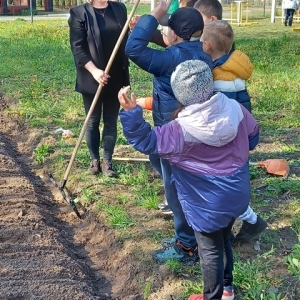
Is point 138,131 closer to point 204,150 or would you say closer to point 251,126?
point 204,150

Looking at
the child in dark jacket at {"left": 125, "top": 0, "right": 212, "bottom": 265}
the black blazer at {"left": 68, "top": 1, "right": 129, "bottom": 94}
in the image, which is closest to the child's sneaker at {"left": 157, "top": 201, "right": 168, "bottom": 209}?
the child in dark jacket at {"left": 125, "top": 0, "right": 212, "bottom": 265}

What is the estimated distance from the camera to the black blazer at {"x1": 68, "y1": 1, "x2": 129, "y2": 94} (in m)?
5.25

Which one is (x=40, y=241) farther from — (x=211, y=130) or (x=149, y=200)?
(x=211, y=130)

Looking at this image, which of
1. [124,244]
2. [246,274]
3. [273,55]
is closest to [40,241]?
[124,244]

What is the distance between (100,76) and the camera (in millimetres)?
5094

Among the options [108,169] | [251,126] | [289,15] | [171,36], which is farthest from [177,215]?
[289,15]

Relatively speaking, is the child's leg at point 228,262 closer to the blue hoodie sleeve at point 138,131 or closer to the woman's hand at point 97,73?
the blue hoodie sleeve at point 138,131

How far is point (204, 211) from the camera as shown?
10.2 feet

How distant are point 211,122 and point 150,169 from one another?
3016 millimetres

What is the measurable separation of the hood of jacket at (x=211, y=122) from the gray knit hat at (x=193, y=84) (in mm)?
42

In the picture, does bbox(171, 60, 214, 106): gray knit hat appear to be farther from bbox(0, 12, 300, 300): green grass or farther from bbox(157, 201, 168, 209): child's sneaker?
bbox(157, 201, 168, 209): child's sneaker

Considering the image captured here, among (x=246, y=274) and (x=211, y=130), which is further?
(x=246, y=274)

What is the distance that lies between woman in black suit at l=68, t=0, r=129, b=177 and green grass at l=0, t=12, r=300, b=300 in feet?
2.05

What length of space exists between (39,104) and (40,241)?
4456 mm
